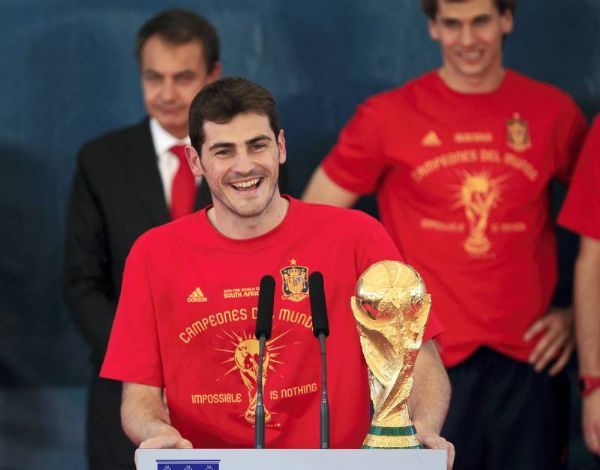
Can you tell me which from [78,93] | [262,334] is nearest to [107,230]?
[78,93]

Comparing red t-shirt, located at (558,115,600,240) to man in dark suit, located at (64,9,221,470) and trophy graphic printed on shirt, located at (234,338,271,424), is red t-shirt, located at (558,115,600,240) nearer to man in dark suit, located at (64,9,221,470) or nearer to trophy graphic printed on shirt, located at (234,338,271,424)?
man in dark suit, located at (64,9,221,470)

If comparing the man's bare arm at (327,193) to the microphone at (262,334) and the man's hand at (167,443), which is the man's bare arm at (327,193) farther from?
the man's hand at (167,443)

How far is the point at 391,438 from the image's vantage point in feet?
6.75

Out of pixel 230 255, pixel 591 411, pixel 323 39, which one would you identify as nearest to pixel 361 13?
pixel 323 39

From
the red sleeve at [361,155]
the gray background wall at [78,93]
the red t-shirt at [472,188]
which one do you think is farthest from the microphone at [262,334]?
the gray background wall at [78,93]

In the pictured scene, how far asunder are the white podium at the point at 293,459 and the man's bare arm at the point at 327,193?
1808 mm

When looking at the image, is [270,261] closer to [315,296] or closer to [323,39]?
[315,296]

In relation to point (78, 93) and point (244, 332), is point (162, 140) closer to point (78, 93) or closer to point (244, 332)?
point (78, 93)

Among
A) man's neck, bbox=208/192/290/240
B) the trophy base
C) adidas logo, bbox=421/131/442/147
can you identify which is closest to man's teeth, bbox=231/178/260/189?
man's neck, bbox=208/192/290/240

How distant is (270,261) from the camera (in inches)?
103

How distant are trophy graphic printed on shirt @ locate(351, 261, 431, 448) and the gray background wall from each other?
209 centimetres

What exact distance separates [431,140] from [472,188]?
0.57ft

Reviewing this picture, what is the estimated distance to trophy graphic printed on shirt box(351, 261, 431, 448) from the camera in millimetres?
2041

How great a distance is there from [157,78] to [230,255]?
1.22 metres
